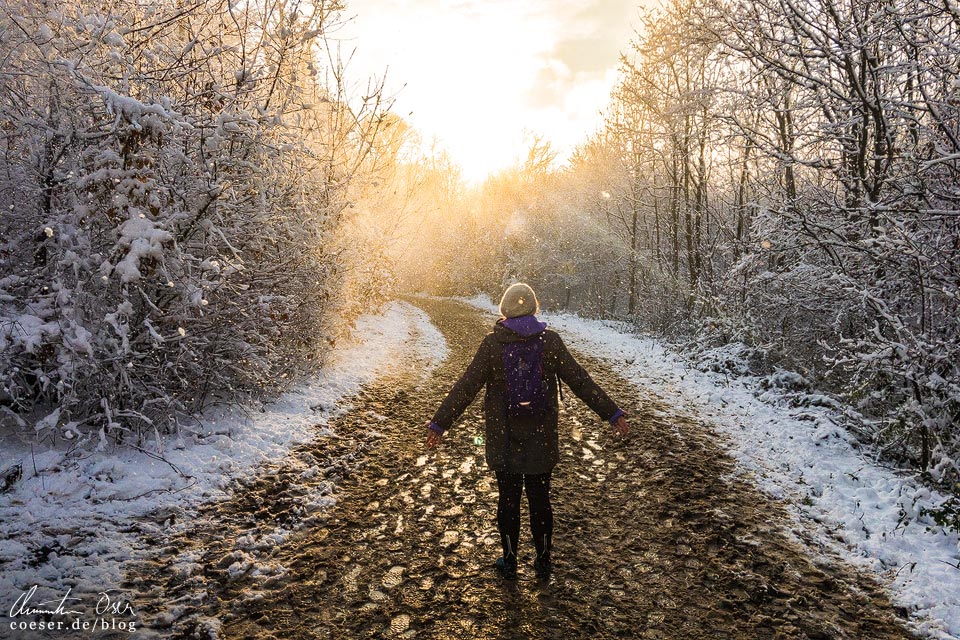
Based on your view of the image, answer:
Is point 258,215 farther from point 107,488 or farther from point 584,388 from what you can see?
point 584,388

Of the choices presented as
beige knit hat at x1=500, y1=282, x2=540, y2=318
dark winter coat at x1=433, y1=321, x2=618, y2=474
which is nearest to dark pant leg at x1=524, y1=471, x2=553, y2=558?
dark winter coat at x1=433, y1=321, x2=618, y2=474

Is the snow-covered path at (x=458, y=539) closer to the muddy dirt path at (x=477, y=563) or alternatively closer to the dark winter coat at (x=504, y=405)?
the muddy dirt path at (x=477, y=563)

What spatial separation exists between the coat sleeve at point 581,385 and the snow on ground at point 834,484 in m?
2.64

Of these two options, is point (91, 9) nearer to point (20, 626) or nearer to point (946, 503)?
point (20, 626)

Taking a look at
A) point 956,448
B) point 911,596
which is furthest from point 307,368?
point 956,448

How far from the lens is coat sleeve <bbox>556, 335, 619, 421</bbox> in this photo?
13.2 feet

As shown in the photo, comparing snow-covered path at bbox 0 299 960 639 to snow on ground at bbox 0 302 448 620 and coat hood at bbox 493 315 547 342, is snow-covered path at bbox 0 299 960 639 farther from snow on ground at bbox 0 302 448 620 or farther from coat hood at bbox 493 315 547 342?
coat hood at bbox 493 315 547 342

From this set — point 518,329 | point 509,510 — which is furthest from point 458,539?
point 518,329

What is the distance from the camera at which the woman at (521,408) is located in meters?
3.94

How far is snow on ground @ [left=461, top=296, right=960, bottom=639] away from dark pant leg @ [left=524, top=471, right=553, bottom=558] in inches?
106

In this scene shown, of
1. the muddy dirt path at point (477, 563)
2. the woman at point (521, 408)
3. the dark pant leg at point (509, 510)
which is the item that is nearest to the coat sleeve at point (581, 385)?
the woman at point (521, 408)

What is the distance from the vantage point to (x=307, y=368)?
9945mm

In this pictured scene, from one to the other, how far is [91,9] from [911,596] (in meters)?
9.70

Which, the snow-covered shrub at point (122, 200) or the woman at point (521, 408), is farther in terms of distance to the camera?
the snow-covered shrub at point (122, 200)
